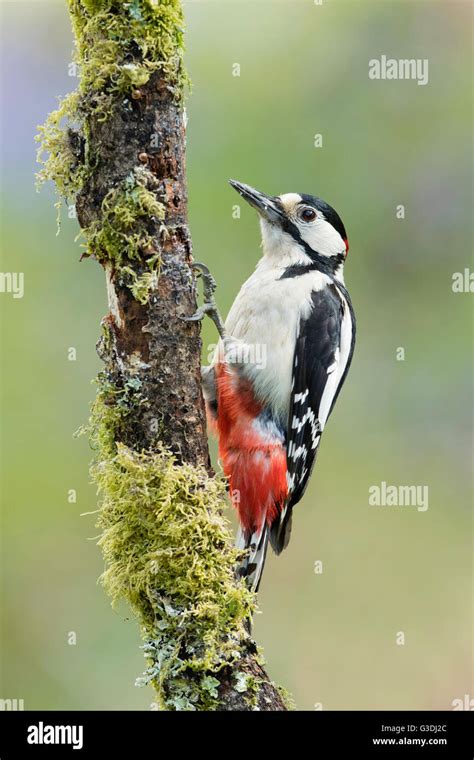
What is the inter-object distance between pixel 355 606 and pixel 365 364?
144cm

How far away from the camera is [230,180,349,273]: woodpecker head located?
3369mm

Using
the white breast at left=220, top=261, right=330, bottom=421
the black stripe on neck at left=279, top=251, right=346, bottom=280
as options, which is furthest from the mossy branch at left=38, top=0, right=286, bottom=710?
the black stripe on neck at left=279, top=251, right=346, bottom=280

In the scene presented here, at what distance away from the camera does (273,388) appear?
121 inches

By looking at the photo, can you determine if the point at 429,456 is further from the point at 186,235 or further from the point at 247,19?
the point at 186,235

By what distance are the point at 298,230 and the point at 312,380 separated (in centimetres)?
65

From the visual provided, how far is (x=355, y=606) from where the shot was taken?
15.6 feet

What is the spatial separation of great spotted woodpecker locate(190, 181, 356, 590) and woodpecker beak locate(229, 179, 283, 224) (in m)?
0.01

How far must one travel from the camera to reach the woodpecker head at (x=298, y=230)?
11.1 feet

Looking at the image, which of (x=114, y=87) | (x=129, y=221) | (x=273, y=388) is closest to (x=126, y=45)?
(x=114, y=87)

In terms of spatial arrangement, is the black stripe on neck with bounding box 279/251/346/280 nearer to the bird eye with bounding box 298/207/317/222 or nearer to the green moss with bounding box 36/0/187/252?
the bird eye with bounding box 298/207/317/222

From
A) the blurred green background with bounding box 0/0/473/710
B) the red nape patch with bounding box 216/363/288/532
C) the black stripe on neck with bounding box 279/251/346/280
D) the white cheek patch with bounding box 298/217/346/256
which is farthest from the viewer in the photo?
the blurred green background with bounding box 0/0/473/710

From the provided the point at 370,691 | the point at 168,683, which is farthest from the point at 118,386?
the point at 370,691
